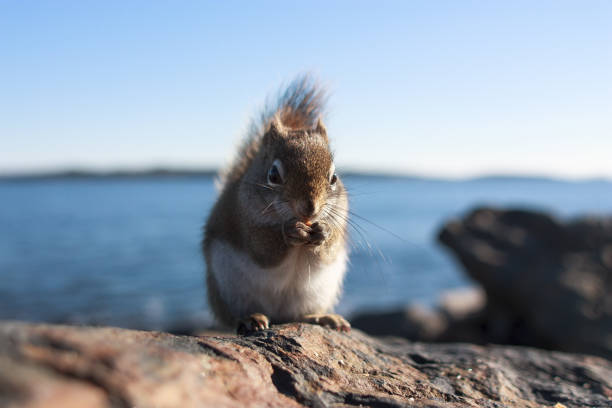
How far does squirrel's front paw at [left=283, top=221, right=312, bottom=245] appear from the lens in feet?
10.7

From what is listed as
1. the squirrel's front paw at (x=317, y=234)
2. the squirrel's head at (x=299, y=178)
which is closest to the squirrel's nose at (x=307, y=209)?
the squirrel's head at (x=299, y=178)

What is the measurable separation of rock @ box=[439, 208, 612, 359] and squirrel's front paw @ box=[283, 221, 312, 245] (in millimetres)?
7153

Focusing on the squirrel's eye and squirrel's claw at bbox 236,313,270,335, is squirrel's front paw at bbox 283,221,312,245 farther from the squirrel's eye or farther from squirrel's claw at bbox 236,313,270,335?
squirrel's claw at bbox 236,313,270,335

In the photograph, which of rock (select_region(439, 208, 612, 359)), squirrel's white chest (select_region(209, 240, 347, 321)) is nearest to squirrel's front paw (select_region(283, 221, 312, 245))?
squirrel's white chest (select_region(209, 240, 347, 321))

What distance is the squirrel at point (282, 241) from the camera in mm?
3324

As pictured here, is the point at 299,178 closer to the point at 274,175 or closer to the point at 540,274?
the point at 274,175

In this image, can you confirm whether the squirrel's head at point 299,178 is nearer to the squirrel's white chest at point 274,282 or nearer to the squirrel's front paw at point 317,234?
the squirrel's front paw at point 317,234

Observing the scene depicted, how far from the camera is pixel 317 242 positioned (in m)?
3.31

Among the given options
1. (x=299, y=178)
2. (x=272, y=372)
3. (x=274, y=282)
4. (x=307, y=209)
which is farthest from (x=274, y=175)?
(x=272, y=372)

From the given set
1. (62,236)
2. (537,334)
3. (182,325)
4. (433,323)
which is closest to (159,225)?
(62,236)

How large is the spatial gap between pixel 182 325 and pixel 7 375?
42.8 ft

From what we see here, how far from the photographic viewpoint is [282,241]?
347cm

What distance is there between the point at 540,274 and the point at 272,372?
29.7 feet

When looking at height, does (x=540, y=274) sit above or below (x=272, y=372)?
below
